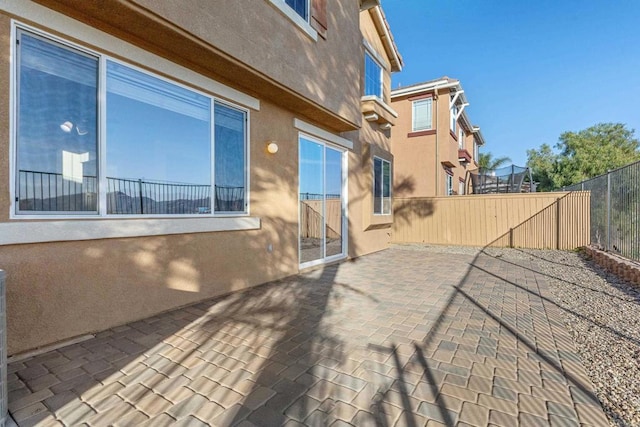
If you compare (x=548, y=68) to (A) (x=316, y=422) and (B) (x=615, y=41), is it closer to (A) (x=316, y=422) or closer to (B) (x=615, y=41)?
(B) (x=615, y=41)

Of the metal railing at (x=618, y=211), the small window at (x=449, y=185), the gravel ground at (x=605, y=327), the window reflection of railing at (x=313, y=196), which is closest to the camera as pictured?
the gravel ground at (x=605, y=327)

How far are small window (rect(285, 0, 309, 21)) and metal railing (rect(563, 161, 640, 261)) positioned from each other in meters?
6.93

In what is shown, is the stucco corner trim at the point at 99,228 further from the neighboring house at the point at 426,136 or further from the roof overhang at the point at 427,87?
the roof overhang at the point at 427,87

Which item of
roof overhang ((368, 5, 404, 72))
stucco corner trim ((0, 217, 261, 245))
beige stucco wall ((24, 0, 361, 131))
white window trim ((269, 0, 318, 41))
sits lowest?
stucco corner trim ((0, 217, 261, 245))

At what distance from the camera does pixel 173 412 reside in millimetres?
2115

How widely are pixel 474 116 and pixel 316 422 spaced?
35.2 meters

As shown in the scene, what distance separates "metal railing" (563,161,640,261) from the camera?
5.97 meters

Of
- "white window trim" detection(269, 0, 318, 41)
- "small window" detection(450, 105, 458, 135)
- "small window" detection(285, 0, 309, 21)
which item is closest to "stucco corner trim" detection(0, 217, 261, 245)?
"white window trim" detection(269, 0, 318, 41)

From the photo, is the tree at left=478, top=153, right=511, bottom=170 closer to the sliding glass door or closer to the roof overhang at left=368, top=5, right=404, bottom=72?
the roof overhang at left=368, top=5, right=404, bottom=72

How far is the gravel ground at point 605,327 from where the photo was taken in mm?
2318

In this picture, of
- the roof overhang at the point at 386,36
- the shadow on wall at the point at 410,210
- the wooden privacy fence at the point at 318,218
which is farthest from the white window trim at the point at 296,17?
the shadow on wall at the point at 410,210

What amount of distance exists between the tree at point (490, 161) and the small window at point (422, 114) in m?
19.6

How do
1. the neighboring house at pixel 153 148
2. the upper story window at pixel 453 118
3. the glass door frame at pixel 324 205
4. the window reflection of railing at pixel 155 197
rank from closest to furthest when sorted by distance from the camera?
the neighboring house at pixel 153 148 < the window reflection of railing at pixel 155 197 < the glass door frame at pixel 324 205 < the upper story window at pixel 453 118

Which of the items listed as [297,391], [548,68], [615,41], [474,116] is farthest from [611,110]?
[297,391]
